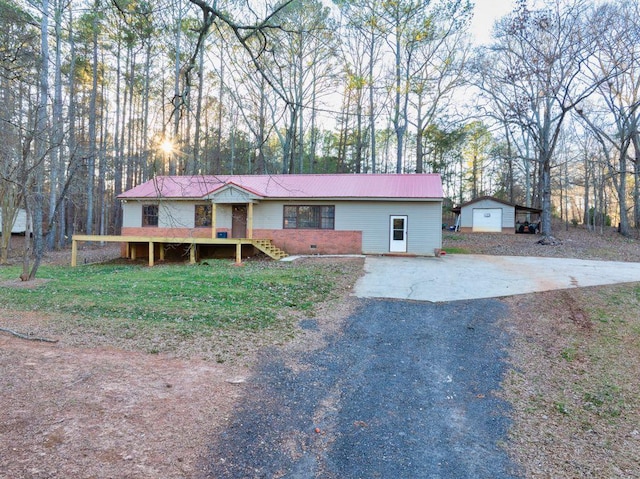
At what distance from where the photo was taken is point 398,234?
54.3 feet

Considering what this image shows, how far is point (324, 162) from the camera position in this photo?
109ft

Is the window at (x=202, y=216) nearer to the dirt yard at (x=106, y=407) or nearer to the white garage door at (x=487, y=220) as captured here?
the dirt yard at (x=106, y=407)

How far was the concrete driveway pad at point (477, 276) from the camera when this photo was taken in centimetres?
907

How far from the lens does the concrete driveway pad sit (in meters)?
9.07

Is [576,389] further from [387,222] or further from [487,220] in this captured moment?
[487,220]

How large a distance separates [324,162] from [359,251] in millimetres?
18241

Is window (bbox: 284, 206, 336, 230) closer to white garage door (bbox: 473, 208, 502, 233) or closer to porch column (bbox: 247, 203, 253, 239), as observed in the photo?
porch column (bbox: 247, 203, 253, 239)

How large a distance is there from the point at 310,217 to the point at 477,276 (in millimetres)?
8320

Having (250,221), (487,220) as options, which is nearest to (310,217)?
(250,221)

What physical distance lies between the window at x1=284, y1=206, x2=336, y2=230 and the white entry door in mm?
2669

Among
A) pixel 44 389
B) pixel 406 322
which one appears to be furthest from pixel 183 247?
pixel 44 389

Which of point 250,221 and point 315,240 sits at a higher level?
point 250,221

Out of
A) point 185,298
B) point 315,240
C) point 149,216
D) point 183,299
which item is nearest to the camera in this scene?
point 183,299

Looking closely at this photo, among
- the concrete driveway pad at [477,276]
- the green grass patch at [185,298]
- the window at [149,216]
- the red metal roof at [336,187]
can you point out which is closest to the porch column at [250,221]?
the red metal roof at [336,187]
